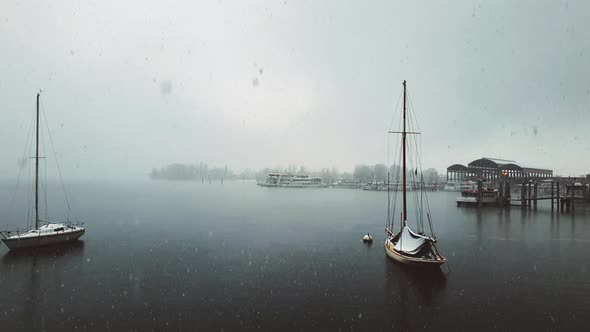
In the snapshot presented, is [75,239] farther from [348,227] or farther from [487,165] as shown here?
[487,165]

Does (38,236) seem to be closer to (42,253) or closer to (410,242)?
(42,253)

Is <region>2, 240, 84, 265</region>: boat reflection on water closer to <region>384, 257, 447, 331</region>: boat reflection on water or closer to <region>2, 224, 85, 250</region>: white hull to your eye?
<region>2, 224, 85, 250</region>: white hull

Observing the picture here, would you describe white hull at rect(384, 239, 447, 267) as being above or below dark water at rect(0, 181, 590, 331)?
above

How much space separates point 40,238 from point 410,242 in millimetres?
32905

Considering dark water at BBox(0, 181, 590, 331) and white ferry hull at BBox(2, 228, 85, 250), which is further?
white ferry hull at BBox(2, 228, 85, 250)

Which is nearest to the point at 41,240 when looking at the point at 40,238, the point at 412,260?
the point at 40,238

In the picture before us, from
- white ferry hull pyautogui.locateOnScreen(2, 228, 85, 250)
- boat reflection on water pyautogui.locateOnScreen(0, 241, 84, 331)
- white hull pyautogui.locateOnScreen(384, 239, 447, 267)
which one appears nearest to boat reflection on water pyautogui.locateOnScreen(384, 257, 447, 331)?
white hull pyautogui.locateOnScreen(384, 239, 447, 267)

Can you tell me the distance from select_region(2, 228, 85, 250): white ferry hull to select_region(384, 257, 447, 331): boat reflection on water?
99.3ft

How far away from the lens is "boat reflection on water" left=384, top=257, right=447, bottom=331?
13.9 meters

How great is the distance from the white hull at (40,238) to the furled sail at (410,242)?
31352mm

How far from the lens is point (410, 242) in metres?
22.0

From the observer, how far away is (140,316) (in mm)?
14055

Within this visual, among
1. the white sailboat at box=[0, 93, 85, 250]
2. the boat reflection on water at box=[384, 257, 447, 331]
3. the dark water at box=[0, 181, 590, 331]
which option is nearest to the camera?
the dark water at box=[0, 181, 590, 331]

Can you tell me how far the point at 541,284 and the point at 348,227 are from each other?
78.1ft
